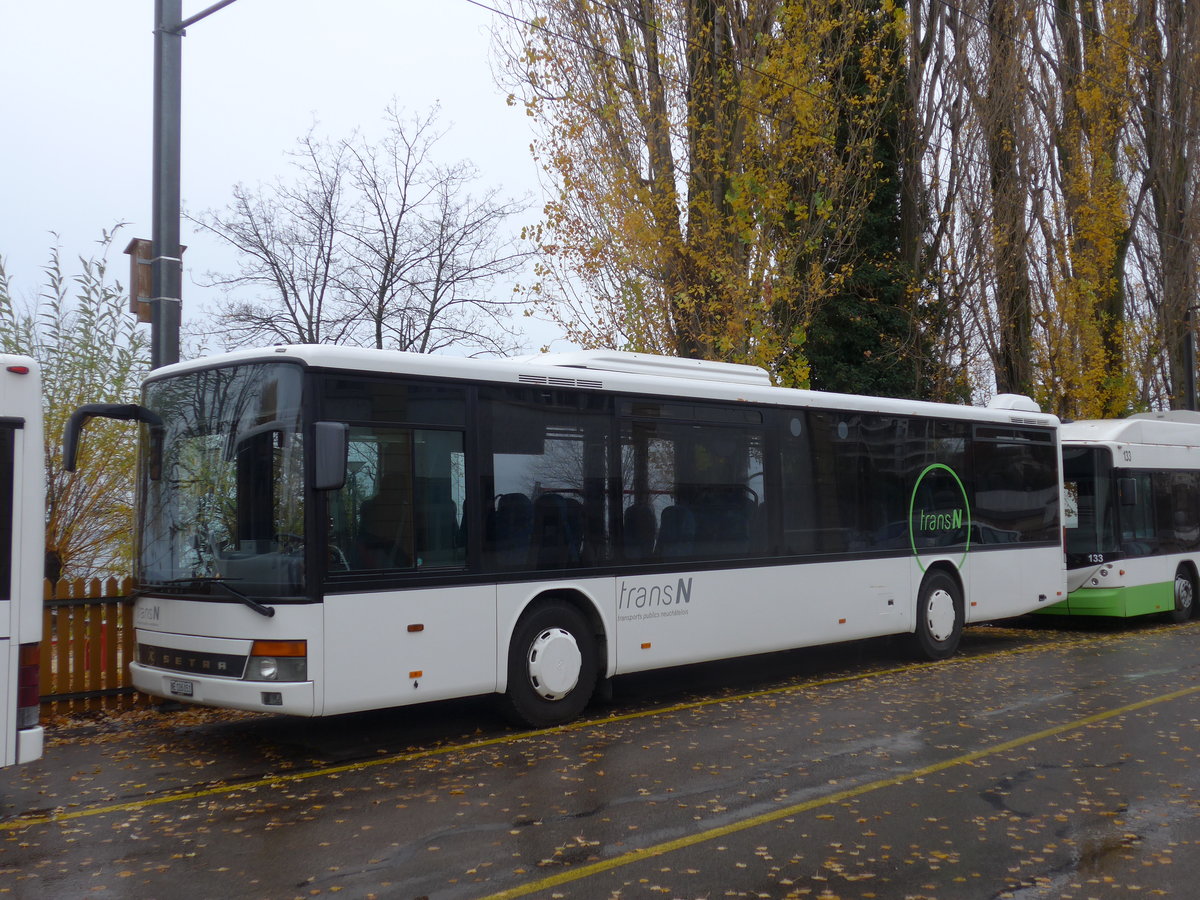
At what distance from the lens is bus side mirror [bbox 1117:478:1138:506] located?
55.2 ft

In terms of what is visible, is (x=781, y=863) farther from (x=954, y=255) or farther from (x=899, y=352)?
(x=954, y=255)

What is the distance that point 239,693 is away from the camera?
Result: 7.88 m

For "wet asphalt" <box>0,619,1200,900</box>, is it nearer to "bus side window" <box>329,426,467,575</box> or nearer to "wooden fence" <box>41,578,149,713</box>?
"wooden fence" <box>41,578,149,713</box>

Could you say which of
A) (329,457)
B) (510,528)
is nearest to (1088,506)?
(510,528)

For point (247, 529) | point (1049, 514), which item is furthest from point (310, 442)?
point (1049, 514)

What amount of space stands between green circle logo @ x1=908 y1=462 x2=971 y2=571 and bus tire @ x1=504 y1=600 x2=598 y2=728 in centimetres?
516

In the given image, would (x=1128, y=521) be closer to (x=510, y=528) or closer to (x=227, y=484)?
(x=510, y=528)

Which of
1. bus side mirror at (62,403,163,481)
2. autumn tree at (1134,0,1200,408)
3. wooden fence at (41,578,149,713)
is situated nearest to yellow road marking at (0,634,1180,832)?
bus side mirror at (62,403,163,481)

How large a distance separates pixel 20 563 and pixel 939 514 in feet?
33.1

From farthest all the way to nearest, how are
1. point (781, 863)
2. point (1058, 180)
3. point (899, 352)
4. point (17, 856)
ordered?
point (1058, 180) < point (899, 352) < point (17, 856) < point (781, 863)

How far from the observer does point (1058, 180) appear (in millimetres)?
26594

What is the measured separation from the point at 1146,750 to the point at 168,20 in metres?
10.1

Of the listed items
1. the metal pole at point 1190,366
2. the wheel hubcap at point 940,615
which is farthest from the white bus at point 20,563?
the metal pole at point 1190,366

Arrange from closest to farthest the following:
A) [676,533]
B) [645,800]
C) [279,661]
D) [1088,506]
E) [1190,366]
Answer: [645,800] < [279,661] < [676,533] < [1088,506] < [1190,366]
